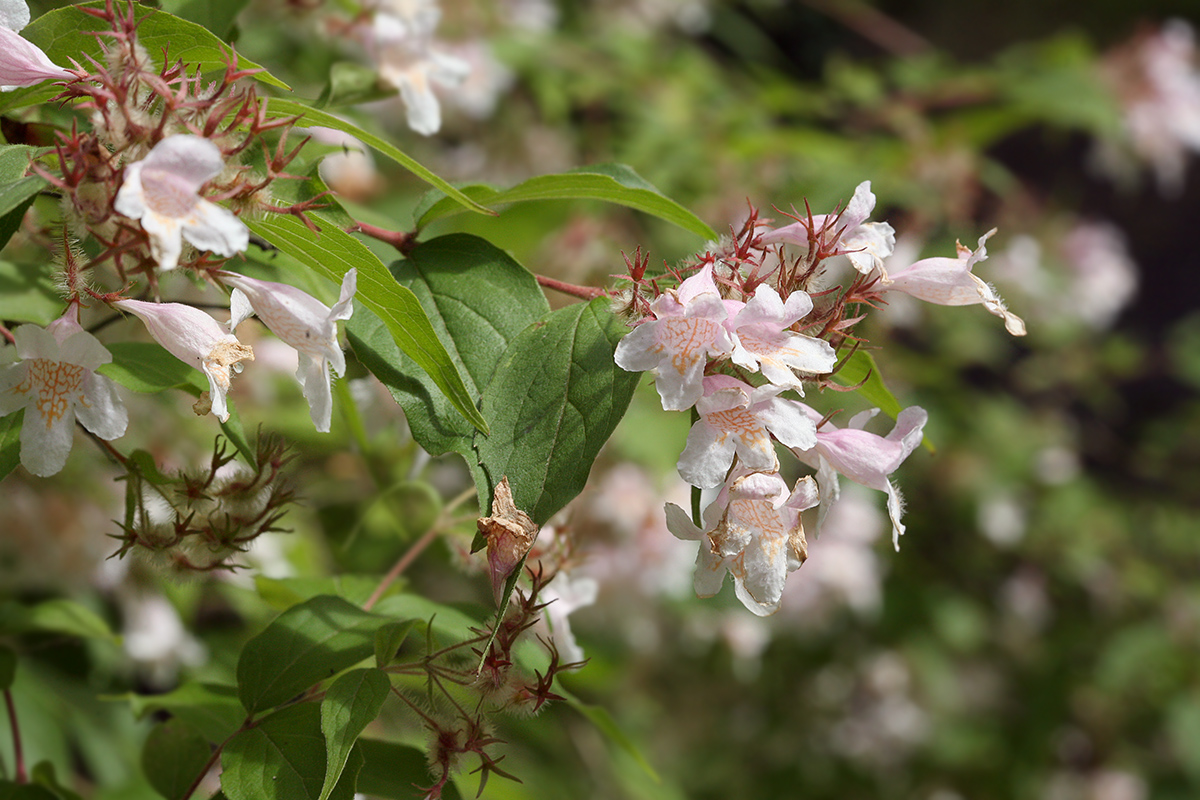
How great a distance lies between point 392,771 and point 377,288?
1.19 ft

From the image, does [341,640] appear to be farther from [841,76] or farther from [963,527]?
[963,527]

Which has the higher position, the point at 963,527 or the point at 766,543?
the point at 766,543

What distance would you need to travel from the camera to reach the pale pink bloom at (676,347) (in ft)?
1.85

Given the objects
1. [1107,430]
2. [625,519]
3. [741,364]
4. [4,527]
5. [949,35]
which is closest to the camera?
[741,364]

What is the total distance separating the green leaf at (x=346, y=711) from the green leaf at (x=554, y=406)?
0.51 ft

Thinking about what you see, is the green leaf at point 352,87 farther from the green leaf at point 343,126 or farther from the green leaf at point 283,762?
the green leaf at point 283,762

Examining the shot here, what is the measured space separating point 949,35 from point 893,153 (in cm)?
277

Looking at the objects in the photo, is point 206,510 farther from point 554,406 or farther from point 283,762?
point 554,406

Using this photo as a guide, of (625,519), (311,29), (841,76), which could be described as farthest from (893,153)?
(311,29)

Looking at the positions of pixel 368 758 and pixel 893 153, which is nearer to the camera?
pixel 368 758

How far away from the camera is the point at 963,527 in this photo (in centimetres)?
300

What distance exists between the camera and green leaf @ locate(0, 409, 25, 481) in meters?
0.60

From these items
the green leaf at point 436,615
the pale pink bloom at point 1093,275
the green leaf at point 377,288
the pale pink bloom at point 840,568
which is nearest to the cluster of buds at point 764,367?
the green leaf at point 377,288

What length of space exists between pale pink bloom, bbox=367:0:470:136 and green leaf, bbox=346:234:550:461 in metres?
0.33
